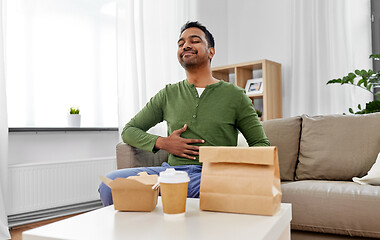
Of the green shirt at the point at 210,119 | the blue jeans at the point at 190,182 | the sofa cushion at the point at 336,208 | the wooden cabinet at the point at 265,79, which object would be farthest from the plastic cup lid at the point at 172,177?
the wooden cabinet at the point at 265,79

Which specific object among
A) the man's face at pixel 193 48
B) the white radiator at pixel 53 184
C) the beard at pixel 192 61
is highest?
the man's face at pixel 193 48

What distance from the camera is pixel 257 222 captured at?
820 millimetres

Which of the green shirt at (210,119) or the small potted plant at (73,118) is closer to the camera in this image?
the green shirt at (210,119)

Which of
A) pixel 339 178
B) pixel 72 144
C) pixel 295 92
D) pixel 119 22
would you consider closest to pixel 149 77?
pixel 119 22

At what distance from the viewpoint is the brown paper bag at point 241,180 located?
0.87 m

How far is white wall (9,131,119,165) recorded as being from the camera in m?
2.59

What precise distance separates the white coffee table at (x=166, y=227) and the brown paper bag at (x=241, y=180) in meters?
0.02

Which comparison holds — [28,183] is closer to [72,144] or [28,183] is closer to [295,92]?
[72,144]

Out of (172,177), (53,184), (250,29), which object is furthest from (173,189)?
(250,29)

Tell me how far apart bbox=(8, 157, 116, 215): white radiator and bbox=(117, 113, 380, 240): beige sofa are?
951 millimetres

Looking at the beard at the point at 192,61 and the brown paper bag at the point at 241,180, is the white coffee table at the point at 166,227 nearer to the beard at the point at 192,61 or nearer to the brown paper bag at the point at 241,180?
the brown paper bag at the point at 241,180

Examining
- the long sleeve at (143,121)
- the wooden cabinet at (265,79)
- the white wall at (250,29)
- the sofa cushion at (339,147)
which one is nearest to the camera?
the long sleeve at (143,121)

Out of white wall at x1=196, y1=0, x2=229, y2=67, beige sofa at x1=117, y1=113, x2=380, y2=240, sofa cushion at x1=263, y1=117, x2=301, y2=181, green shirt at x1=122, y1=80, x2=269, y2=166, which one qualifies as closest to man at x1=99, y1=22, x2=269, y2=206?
green shirt at x1=122, y1=80, x2=269, y2=166

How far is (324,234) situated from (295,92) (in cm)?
222
